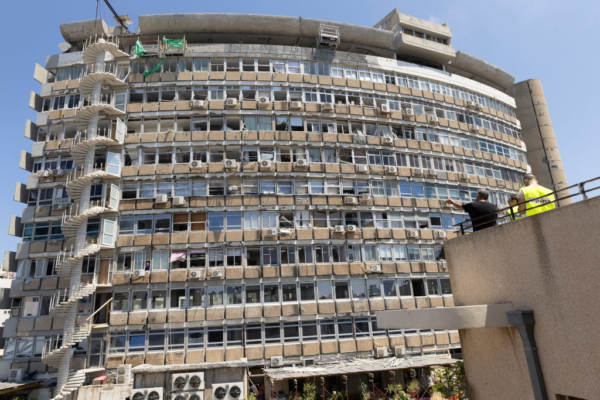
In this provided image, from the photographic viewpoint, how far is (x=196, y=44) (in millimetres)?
29875

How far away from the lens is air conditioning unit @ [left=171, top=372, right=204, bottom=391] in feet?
68.1

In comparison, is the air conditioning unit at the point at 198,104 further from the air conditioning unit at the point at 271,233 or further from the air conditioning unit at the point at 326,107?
the air conditioning unit at the point at 271,233

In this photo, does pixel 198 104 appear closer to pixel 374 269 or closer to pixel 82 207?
pixel 82 207

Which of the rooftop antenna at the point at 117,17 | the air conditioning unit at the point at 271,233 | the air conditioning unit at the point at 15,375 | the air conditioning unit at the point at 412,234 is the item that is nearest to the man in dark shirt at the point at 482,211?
the air conditioning unit at the point at 271,233

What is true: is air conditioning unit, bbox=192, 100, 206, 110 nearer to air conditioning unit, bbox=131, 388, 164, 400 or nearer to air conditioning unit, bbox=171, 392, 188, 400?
air conditioning unit, bbox=131, 388, 164, 400

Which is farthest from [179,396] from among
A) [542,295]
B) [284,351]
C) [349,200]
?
[542,295]

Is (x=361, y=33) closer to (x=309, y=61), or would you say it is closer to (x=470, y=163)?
(x=309, y=61)

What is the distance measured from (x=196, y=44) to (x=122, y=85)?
21.6 feet

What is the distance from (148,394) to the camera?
2061 cm

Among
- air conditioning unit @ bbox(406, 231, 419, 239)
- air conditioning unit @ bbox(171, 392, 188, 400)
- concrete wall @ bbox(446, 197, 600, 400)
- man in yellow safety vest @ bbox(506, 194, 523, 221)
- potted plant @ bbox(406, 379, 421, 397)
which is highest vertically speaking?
air conditioning unit @ bbox(406, 231, 419, 239)

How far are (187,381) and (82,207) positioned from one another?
12910 millimetres

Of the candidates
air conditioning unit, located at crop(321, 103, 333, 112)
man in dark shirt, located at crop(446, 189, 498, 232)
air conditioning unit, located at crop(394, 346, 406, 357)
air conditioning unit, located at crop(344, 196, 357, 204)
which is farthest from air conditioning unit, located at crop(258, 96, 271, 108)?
man in dark shirt, located at crop(446, 189, 498, 232)

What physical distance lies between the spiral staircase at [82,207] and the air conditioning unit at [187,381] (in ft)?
18.2

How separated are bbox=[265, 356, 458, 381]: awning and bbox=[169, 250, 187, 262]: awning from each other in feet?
29.4
